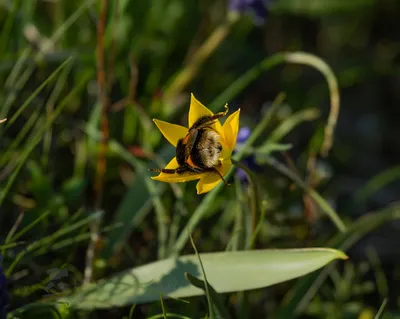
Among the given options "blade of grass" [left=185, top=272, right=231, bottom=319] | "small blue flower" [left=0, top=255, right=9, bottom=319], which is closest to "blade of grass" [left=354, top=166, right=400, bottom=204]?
"blade of grass" [left=185, top=272, right=231, bottom=319]

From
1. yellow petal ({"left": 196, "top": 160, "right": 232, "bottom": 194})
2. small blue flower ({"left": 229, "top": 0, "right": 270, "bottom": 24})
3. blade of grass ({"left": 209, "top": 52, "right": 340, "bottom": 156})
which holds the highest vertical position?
small blue flower ({"left": 229, "top": 0, "right": 270, "bottom": 24})

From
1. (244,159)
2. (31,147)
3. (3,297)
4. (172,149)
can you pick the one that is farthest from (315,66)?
(3,297)

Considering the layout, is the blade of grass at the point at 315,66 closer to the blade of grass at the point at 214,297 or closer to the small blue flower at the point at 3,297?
the blade of grass at the point at 214,297

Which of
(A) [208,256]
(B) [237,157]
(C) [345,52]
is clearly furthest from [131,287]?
(C) [345,52]

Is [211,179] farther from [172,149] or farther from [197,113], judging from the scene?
[172,149]

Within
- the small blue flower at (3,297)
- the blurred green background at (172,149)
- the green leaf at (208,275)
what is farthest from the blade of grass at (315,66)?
the small blue flower at (3,297)

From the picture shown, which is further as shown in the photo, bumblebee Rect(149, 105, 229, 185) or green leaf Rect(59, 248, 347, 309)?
green leaf Rect(59, 248, 347, 309)

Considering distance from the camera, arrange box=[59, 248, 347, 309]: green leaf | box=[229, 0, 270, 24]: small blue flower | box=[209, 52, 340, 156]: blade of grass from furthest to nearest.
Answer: box=[229, 0, 270, 24]: small blue flower
box=[209, 52, 340, 156]: blade of grass
box=[59, 248, 347, 309]: green leaf

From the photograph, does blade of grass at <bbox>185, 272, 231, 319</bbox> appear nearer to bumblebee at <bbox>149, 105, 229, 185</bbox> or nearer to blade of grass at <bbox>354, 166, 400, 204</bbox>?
bumblebee at <bbox>149, 105, 229, 185</bbox>
